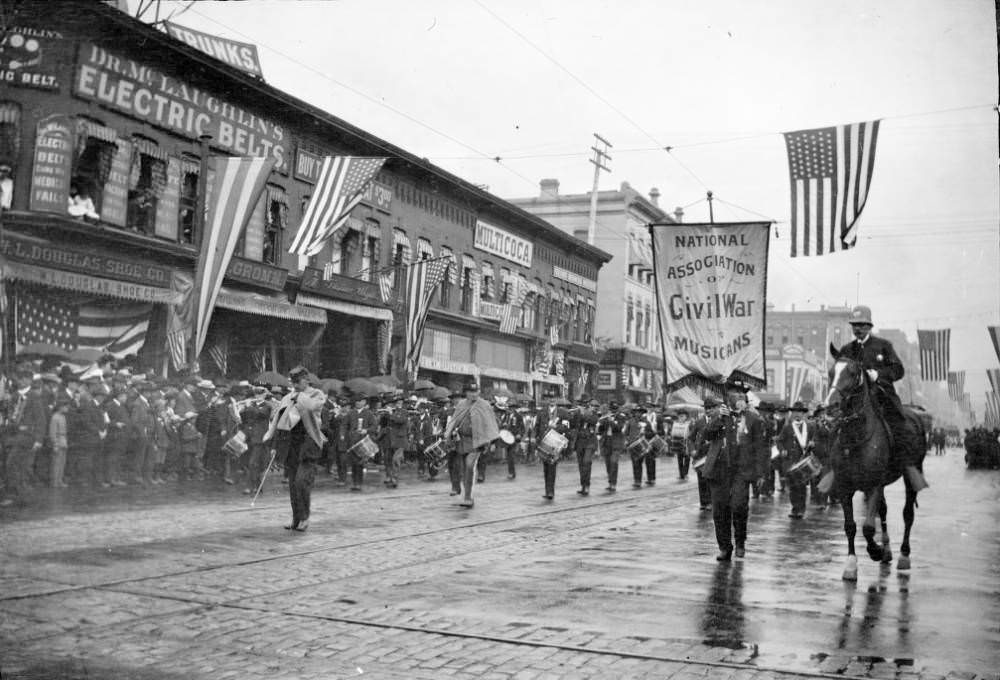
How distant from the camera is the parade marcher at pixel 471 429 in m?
15.1

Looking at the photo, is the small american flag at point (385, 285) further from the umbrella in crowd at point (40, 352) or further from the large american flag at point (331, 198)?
the umbrella in crowd at point (40, 352)

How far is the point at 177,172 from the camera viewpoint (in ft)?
80.3

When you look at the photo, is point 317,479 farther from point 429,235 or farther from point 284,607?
point 429,235

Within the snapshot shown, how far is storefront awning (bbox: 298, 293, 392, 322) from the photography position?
2978 centimetres

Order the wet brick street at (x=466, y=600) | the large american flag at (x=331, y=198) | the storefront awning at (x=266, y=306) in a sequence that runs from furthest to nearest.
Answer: the storefront awning at (x=266, y=306), the large american flag at (x=331, y=198), the wet brick street at (x=466, y=600)

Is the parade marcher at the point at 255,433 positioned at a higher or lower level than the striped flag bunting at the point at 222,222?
lower

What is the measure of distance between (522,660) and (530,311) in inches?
1655

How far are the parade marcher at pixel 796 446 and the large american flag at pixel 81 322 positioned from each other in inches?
547

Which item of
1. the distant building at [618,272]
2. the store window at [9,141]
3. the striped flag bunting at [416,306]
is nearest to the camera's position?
the store window at [9,141]

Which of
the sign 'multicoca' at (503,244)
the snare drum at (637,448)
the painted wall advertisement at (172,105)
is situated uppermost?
the sign 'multicoca' at (503,244)

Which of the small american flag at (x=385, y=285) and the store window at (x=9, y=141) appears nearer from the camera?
the store window at (x=9, y=141)

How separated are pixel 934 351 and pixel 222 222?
75.2 feet

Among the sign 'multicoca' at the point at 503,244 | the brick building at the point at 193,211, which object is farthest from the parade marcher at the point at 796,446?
the sign 'multicoca' at the point at 503,244

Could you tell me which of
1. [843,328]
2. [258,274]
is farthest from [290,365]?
[843,328]
